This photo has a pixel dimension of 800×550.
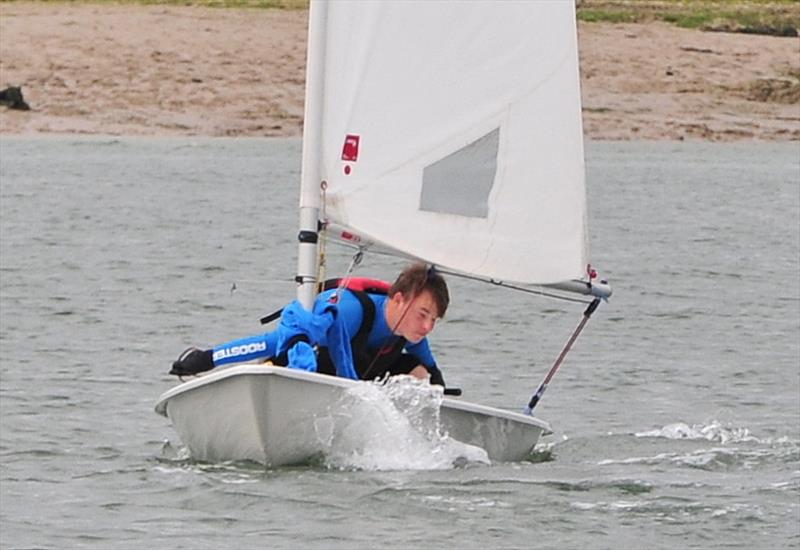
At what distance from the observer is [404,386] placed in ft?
36.2

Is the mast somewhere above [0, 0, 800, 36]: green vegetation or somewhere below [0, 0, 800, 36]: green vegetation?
below

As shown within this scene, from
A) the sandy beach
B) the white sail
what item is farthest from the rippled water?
the sandy beach

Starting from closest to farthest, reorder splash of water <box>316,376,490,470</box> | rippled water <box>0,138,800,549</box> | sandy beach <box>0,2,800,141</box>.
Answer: rippled water <box>0,138,800,549</box> < splash of water <box>316,376,490,470</box> < sandy beach <box>0,2,800,141</box>

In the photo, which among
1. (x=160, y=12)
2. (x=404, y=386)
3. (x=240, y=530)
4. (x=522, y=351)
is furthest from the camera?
(x=160, y=12)

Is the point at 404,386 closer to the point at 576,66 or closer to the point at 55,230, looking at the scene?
the point at 576,66

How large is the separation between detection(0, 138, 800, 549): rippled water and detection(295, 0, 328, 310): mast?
86 centimetres

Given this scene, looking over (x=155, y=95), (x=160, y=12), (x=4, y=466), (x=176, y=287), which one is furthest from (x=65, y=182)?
(x=4, y=466)

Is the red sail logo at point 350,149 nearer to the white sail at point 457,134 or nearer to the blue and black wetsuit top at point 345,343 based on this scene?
the white sail at point 457,134

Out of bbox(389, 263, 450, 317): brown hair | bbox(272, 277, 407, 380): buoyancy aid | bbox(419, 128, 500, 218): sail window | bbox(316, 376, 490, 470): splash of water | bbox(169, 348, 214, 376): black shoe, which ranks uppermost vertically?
bbox(419, 128, 500, 218): sail window

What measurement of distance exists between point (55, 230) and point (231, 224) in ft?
7.88

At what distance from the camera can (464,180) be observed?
456 inches

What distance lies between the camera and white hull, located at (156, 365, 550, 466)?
426 inches

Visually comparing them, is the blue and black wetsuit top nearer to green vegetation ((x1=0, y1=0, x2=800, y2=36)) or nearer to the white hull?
the white hull

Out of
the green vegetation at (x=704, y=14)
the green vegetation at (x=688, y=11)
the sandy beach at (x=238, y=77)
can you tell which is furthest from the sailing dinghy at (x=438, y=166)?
the green vegetation at (x=704, y=14)
